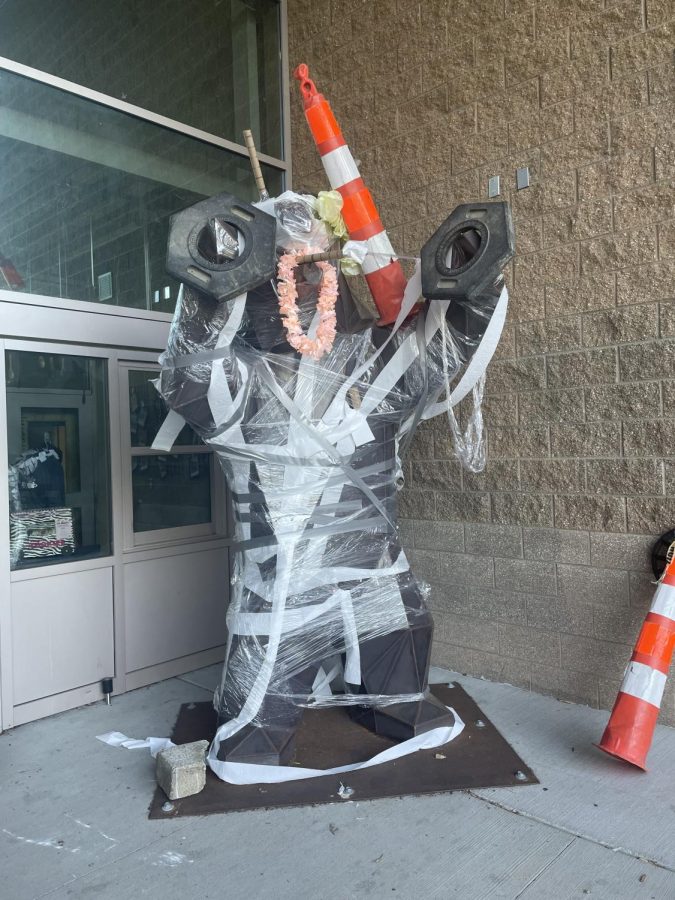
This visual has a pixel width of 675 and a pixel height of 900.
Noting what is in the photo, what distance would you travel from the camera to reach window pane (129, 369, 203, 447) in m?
3.60

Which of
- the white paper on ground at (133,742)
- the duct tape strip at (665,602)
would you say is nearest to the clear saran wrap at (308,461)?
the white paper on ground at (133,742)

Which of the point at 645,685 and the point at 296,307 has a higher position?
the point at 296,307

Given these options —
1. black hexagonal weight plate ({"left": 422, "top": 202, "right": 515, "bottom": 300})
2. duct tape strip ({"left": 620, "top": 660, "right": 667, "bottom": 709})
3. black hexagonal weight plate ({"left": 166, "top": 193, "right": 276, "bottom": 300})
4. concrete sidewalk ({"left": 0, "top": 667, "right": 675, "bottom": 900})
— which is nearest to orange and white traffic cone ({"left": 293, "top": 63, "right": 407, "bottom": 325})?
black hexagonal weight plate ({"left": 422, "top": 202, "right": 515, "bottom": 300})

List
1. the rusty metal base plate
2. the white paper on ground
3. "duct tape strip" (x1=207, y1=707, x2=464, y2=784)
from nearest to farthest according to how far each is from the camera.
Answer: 1. the rusty metal base plate
2. "duct tape strip" (x1=207, y1=707, x2=464, y2=784)
3. the white paper on ground

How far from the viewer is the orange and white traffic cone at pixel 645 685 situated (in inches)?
97.2

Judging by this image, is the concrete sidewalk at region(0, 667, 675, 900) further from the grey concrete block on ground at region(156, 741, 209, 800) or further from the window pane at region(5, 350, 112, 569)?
the window pane at region(5, 350, 112, 569)

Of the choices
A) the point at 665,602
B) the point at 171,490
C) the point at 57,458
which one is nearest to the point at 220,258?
the point at 57,458

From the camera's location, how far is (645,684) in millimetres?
2535

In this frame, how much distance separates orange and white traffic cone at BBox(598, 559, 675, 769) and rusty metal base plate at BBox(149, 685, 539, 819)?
1.16 ft

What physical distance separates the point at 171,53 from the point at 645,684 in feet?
13.3

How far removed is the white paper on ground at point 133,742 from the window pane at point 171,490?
1066 mm

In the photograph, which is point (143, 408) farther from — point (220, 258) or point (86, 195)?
point (220, 258)

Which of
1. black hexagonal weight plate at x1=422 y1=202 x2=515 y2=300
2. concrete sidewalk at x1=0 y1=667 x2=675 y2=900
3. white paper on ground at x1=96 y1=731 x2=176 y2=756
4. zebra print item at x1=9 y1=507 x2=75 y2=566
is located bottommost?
concrete sidewalk at x1=0 y1=667 x2=675 y2=900

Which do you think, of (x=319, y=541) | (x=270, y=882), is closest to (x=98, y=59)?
(x=319, y=541)
